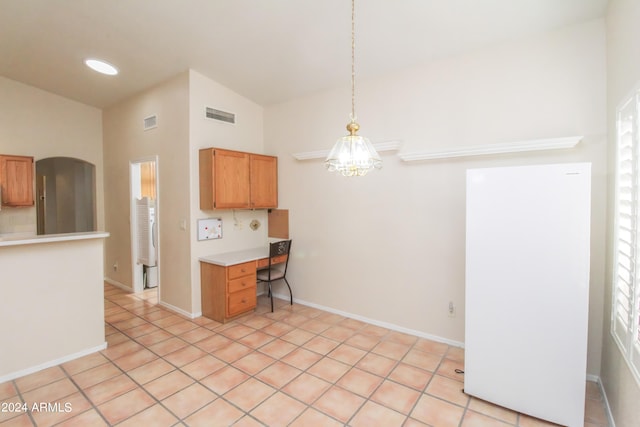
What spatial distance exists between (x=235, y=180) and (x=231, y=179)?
63mm

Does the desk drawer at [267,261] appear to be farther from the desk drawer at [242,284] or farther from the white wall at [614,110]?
the white wall at [614,110]

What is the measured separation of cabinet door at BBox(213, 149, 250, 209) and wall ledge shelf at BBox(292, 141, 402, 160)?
0.76 metres

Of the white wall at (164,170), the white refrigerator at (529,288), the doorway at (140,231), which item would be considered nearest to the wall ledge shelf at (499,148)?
the white refrigerator at (529,288)

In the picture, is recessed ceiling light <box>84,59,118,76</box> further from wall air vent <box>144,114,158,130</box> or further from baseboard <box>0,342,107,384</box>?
baseboard <box>0,342,107,384</box>

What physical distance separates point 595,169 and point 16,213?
7505mm

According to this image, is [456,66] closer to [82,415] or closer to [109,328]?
[82,415]

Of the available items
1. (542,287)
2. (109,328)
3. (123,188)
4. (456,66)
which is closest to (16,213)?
(123,188)

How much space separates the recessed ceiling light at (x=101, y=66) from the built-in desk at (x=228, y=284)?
2762 millimetres

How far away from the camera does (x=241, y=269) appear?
3855 millimetres

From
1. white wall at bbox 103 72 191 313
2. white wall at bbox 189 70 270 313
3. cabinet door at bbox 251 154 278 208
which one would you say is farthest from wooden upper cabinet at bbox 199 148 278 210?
white wall at bbox 103 72 191 313

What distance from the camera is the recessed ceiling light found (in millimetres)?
3756

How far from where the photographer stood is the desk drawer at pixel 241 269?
3.72m

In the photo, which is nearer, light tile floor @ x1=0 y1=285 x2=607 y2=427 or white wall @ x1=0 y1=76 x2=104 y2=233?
light tile floor @ x1=0 y1=285 x2=607 y2=427

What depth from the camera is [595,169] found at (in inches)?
97.3
